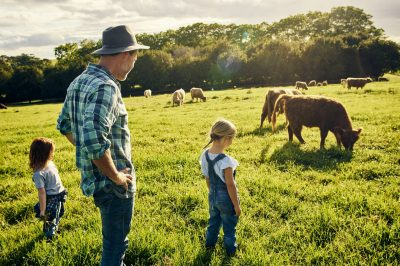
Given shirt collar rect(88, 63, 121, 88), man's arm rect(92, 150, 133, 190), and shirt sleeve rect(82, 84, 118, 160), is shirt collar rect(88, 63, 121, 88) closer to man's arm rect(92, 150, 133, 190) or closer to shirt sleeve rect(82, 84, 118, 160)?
shirt sleeve rect(82, 84, 118, 160)

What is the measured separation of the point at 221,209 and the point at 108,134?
1940 mm

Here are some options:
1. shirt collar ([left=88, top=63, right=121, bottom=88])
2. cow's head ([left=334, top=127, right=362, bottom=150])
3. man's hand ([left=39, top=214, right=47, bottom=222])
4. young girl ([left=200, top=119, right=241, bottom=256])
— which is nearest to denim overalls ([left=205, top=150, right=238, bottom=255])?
young girl ([left=200, top=119, right=241, bottom=256])

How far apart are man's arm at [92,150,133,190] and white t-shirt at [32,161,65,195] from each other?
2436mm

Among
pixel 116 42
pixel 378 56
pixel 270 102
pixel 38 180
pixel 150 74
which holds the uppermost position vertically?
pixel 378 56

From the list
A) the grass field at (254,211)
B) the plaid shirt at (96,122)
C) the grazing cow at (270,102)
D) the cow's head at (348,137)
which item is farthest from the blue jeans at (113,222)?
the grazing cow at (270,102)

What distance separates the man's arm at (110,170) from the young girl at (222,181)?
1.38 metres

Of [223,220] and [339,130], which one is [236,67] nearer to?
[339,130]

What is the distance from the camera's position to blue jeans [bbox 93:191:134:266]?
3.19 m

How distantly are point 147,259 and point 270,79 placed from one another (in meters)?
65.1

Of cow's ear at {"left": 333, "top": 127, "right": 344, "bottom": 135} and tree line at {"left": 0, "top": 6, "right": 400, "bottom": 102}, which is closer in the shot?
cow's ear at {"left": 333, "top": 127, "right": 344, "bottom": 135}

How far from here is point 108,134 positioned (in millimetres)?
3043

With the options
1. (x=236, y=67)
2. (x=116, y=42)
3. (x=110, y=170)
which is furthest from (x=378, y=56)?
(x=110, y=170)

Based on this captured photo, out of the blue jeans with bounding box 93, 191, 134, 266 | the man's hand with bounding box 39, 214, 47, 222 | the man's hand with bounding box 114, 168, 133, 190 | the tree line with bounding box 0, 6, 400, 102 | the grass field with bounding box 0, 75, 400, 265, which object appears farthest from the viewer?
the tree line with bounding box 0, 6, 400, 102

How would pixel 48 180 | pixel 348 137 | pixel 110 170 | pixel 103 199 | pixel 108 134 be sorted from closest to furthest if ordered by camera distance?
pixel 110 170 → pixel 108 134 → pixel 103 199 → pixel 48 180 → pixel 348 137
